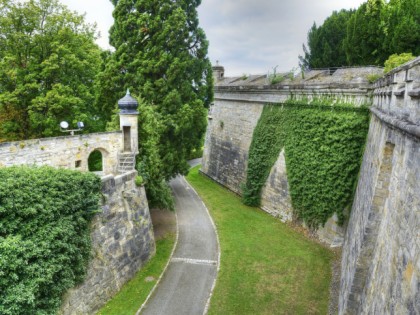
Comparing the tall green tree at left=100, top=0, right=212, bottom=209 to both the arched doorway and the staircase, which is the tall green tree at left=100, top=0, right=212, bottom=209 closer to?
the staircase

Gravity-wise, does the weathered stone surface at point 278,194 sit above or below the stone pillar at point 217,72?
below

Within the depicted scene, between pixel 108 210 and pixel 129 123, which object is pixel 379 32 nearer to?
pixel 129 123

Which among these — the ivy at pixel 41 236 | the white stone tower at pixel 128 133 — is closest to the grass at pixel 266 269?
the ivy at pixel 41 236

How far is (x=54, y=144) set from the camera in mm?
13164

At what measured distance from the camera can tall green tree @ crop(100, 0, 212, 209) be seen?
1684cm

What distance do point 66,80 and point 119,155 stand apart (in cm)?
687

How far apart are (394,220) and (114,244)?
30.3 ft

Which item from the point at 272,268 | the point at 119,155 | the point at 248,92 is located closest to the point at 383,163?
the point at 272,268

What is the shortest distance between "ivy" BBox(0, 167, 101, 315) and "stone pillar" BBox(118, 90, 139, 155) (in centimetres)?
515

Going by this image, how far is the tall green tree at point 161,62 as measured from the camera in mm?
16844

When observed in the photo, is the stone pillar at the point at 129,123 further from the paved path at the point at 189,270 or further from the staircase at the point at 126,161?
the paved path at the point at 189,270

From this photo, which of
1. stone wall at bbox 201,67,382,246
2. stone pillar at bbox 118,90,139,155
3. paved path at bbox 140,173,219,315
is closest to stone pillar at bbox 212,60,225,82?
stone wall at bbox 201,67,382,246

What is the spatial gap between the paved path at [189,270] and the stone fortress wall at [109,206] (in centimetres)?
143

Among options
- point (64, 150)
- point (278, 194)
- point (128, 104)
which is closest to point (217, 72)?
point (278, 194)
